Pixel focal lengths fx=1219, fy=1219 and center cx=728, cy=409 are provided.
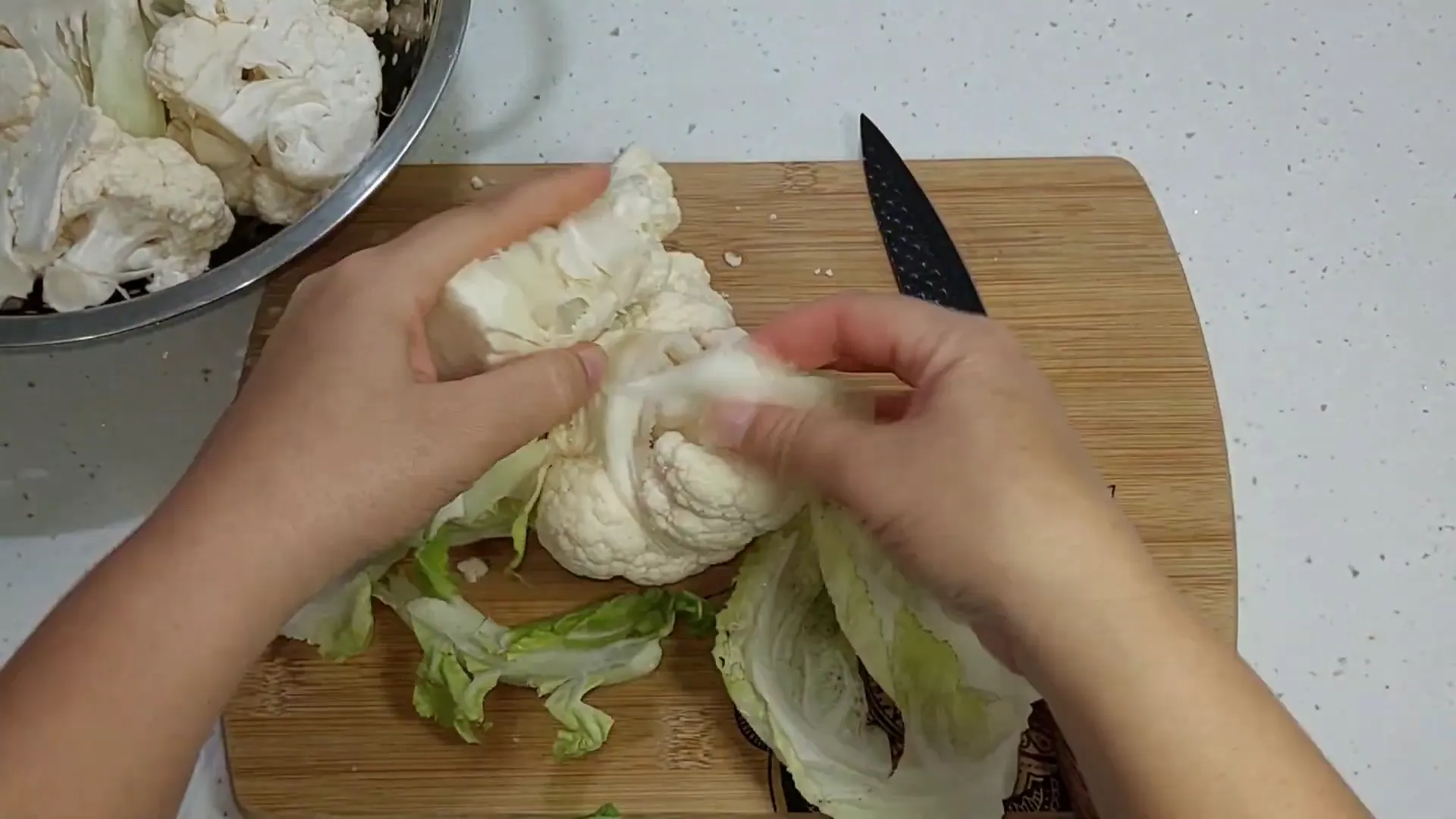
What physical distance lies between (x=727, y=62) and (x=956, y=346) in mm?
503

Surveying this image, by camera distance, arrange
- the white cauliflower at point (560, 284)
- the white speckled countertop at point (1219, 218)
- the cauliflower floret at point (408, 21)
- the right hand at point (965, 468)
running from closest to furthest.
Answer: the right hand at point (965, 468) → the white cauliflower at point (560, 284) → the cauliflower floret at point (408, 21) → the white speckled countertop at point (1219, 218)

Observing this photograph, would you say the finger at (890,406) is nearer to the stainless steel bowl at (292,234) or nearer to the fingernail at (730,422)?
the fingernail at (730,422)

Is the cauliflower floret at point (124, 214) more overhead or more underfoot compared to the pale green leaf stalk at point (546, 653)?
more overhead

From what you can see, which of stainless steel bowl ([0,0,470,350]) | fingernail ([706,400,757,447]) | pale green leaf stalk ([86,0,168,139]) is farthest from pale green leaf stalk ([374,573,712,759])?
pale green leaf stalk ([86,0,168,139])

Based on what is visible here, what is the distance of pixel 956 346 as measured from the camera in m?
0.77

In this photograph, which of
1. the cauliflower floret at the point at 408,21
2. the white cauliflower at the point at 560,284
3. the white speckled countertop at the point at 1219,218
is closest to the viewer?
the white cauliflower at the point at 560,284

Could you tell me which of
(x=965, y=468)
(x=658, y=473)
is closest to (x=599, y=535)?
(x=658, y=473)

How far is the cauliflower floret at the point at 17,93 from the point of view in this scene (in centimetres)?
84

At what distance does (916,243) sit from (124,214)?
23.3 inches

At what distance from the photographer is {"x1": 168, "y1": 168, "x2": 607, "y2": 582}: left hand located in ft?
2.27

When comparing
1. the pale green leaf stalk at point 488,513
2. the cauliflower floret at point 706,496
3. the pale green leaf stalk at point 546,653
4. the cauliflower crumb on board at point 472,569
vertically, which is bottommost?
the pale green leaf stalk at point 546,653

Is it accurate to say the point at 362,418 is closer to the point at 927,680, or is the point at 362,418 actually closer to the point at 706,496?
the point at 706,496

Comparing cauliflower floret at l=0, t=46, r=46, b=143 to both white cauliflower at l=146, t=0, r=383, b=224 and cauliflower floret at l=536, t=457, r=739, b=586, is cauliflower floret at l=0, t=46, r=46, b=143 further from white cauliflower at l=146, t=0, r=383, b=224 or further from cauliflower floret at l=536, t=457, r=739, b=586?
cauliflower floret at l=536, t=457, r=739, b=586

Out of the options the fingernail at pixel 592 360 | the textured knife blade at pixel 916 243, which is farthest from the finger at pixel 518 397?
the textured knife blade at pixel 916 243
